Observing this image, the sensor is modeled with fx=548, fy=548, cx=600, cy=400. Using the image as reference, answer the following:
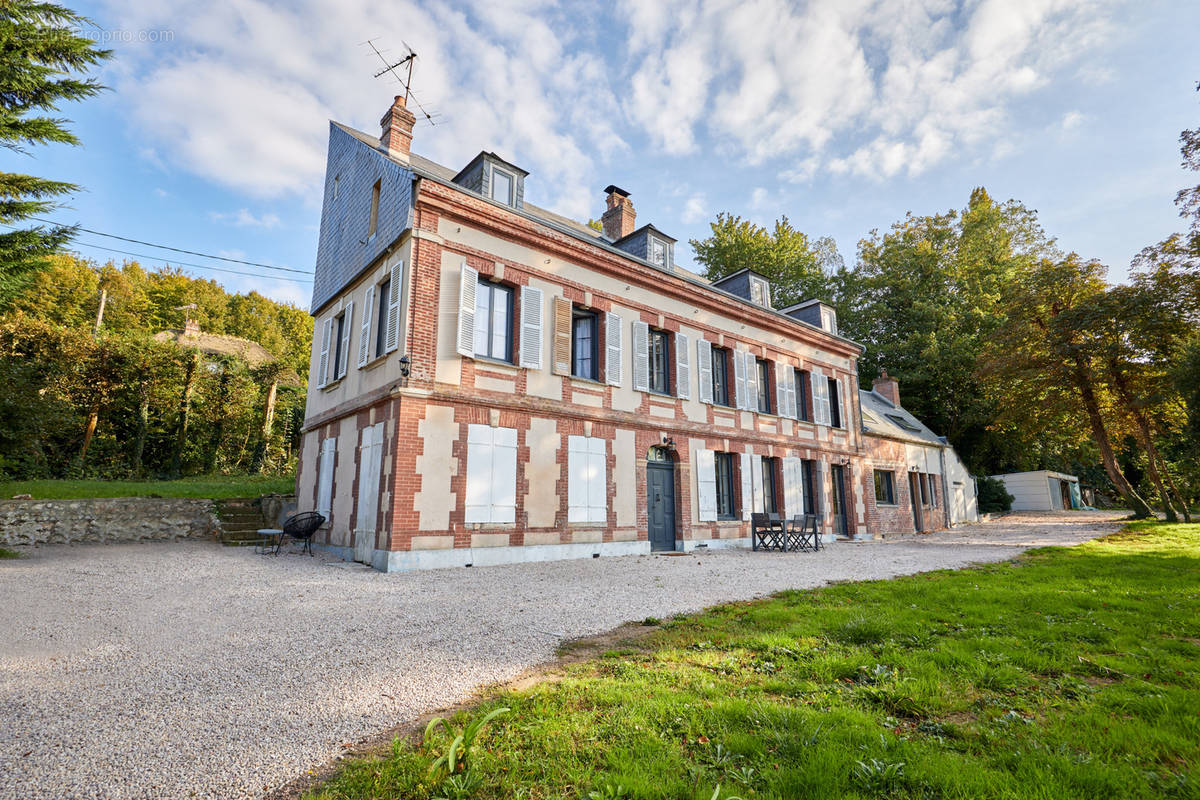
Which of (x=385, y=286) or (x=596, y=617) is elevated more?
(x=385, y=286)

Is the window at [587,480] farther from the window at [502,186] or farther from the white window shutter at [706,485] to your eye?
the window at [502,186]

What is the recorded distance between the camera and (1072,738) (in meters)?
2.56

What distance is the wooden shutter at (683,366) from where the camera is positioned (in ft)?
45.2

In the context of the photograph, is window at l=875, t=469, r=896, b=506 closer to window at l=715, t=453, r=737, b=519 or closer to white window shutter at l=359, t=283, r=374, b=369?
window at l=715, t=453, r=737, b=519

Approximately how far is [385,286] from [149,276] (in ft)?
114

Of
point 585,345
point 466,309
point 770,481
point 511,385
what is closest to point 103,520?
point 466,309

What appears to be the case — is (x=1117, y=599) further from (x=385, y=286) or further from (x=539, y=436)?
(x=385, y=286)

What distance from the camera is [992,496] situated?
29375 mm

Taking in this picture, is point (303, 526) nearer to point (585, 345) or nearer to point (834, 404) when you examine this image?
point (585, 345)

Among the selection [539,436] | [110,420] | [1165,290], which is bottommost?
[539,436]

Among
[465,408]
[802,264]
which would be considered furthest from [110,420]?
[802,264]

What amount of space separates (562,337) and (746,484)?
265 inches

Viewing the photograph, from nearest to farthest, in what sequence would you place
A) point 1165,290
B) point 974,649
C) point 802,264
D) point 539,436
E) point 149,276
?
point 974,649
point 539,436
point 1165,290
point 802,264
point 149,276

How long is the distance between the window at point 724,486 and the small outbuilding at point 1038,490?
24.7 meters
